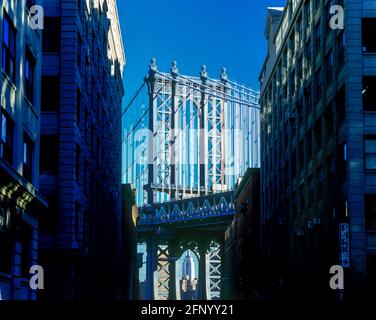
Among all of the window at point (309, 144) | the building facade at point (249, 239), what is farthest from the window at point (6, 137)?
the building facade at point (249, 239)

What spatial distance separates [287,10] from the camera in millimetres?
75438

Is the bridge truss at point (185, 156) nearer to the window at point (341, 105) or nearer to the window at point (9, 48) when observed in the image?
the window at point (341, 105)

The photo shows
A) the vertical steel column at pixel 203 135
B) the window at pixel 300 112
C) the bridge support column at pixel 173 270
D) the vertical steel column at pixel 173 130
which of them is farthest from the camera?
the bridge support column at pixel 173 270

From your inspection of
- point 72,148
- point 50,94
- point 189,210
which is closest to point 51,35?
point 50,94

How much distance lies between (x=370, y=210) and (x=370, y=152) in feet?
10.4

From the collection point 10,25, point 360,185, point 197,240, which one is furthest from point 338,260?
point 197,240

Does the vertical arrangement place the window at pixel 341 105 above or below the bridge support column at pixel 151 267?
above

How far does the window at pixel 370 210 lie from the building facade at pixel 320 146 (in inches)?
2.1

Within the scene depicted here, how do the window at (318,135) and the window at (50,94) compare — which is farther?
the window at (318,135)

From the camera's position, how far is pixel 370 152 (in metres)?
49.1

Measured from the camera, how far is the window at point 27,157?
124 feet

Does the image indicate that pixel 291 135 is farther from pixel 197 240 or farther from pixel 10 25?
pixel 197 240
